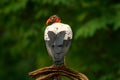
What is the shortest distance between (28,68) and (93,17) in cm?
292

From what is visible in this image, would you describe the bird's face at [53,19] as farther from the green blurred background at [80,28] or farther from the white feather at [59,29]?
the green blurred background at [80,28]

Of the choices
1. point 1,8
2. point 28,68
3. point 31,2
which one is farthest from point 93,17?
point 28,68

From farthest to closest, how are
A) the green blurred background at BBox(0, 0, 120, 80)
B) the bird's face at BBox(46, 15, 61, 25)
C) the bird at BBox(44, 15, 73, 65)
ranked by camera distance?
1. the green blurred background at BBox(0, 0, 120, 80)
2. the bird's face at BBox(46, 15, 61, 25)
3. the bird at BBox(44, 15, 73, 65)

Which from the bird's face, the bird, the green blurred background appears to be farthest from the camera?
the green blurred background

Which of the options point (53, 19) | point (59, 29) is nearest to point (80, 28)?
point (53, 19)

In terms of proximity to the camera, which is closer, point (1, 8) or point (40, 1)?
point (40, 1)

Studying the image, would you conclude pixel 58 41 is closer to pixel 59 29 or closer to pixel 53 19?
pixel 59 29

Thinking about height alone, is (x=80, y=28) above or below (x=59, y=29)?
below

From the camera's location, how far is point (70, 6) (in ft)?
19.3

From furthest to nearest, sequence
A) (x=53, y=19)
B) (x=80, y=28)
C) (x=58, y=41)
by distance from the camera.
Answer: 1. (x=80, y=28)
2. (x=53, y=19)
3. (x=58, y=41)

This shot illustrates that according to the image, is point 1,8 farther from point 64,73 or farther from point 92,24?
point 64,73

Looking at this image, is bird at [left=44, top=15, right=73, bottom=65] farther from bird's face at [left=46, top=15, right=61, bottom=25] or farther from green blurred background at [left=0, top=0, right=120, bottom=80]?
green blurred background at [left=0, top=0, right=120, bottom=80]

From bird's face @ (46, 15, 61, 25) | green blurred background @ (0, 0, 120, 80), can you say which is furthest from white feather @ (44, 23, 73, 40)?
green blurred background @ (0, 0, 120, 80)

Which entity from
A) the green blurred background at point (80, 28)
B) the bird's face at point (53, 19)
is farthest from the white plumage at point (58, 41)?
the green blurred background at point (80, 28)
